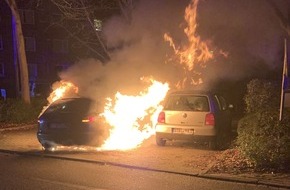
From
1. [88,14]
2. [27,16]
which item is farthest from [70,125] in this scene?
[27,16]

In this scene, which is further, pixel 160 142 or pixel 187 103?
pixel 160 142

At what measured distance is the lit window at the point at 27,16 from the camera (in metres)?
45.8

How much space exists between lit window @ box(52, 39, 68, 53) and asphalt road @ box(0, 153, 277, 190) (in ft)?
132

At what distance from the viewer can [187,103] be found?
10234mm

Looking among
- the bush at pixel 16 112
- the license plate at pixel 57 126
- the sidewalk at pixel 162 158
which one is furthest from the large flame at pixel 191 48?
the license plate at pixel 57 126

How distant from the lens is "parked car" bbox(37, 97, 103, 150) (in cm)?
1010

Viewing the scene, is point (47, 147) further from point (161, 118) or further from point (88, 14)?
point (88, 14)

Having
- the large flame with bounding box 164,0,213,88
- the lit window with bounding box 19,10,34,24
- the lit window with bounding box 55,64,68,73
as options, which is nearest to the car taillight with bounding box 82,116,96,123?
the large flame with bounding box 164,0,213,88

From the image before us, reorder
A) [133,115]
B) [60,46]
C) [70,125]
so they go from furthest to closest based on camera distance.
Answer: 1. [60,46]
2. [133,115]
3. [70,125]

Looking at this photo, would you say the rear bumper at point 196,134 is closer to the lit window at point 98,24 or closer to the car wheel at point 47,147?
the car wheel at point 47,147

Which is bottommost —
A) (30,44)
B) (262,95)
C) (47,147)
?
(47,147)

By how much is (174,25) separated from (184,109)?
8.25 metres

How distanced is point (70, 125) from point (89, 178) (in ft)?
10.0

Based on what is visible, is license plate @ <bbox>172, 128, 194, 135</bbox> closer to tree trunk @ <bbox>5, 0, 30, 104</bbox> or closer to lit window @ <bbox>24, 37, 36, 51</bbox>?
tree trunk @ <bbox>5, 0, 30, 104</bbox>
